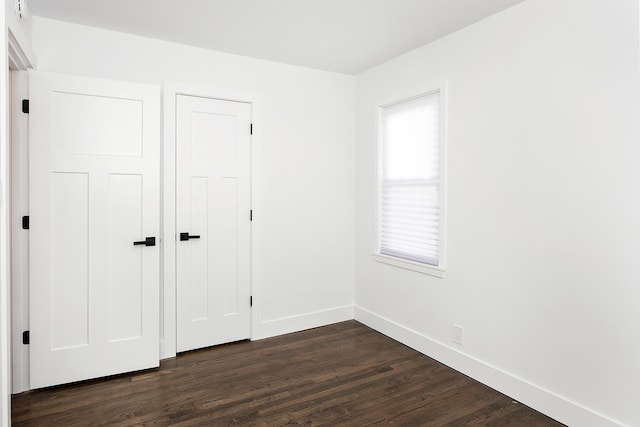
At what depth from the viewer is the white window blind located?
324 cm

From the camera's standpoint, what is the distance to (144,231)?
2.94 meters

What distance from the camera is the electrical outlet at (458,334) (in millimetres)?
2953

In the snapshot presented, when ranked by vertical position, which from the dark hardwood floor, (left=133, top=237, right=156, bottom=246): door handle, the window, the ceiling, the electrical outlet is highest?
the ceiling

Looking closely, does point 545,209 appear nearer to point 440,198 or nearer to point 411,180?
point 440,198

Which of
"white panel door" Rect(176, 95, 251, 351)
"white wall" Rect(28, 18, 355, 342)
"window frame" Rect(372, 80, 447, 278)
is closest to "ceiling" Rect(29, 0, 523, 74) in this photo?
"white wall" Rect(28, 18, 355, 342)

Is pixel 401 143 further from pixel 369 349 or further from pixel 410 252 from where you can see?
pixel 369 349

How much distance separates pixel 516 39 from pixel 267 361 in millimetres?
3039

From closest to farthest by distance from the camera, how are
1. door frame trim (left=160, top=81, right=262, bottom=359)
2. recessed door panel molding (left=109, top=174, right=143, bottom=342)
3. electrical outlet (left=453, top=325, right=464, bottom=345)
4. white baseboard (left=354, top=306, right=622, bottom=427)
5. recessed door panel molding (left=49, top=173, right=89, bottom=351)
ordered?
white baseboard (left=354, top=306, right=622, bottom=427) → recessed door panel molding (left=49, top=173, right=89, bottom=351) → recessed door panel molding (left=109, top=174, right=143, bottom=342) → electrical outlet (left=453, top=325, right=464, bottom=345) → door frame trim (left=160, top=81, right=262, bottom=359)

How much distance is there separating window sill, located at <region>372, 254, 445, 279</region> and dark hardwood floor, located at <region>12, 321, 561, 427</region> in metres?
0.72

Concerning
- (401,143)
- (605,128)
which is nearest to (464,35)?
(401,143)

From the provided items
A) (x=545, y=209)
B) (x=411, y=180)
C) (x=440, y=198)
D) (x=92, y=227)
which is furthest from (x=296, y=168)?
(x=545, y=209)

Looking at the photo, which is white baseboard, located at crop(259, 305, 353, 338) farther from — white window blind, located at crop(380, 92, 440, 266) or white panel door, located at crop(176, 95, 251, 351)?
white window blind, located at crop(380, 92, 440, 266)

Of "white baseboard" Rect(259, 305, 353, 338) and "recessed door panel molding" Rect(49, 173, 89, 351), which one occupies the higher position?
"recessed door panel molding" Rect(49, 173, 89, 351)

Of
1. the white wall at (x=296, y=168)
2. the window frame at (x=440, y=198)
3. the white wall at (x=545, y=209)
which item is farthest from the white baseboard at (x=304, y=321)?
the white wall at (x=545, y=209)
